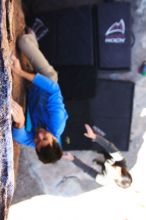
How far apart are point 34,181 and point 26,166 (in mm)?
156

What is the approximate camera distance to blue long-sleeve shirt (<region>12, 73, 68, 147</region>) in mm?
2367

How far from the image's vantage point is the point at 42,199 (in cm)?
361

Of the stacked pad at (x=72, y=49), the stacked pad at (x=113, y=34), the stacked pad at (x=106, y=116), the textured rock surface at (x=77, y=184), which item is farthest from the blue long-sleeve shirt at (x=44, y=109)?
the textured rock surface at (x=77, y=184)

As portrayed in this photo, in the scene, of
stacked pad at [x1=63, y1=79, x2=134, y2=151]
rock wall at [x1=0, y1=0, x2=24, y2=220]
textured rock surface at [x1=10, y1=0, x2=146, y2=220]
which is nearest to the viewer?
rock wall at [x1=0, y1=0, x2=24, y2=220]

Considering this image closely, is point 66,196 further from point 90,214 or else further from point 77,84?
point 77,84

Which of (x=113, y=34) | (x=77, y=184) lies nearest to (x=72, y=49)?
(x=113, y=34)

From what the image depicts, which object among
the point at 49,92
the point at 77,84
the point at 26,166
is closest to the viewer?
the point at 49,92

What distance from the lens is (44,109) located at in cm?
246

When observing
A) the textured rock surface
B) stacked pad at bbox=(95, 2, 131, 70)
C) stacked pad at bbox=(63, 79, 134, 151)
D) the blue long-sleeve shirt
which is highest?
stacked pad at bbox=(95, 2, 131, 70)

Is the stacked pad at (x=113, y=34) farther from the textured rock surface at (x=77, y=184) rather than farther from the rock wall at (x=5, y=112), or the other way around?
the rock wall at (x=5, y=112)

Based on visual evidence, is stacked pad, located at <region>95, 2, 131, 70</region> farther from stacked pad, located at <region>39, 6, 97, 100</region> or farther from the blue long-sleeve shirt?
the blue long-sleeve shirt

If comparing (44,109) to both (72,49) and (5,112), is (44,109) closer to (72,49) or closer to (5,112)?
(72,49)

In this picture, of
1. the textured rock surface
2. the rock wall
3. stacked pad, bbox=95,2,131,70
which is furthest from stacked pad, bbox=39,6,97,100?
the rock wall

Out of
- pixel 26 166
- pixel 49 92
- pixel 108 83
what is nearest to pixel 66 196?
pixel 26 166
